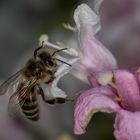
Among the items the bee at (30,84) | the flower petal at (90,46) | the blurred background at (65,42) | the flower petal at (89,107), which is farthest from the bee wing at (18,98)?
the blurred background at (65,42)

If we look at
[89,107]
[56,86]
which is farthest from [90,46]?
[89,107]

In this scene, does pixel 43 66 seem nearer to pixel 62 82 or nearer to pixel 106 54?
pixel 106 54

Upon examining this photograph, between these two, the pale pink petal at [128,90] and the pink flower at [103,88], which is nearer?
the pink flower at [103,88]

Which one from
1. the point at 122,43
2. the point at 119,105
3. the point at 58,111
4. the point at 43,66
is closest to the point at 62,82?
the point at 58,111

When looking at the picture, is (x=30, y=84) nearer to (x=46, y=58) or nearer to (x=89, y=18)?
(x=46, y=58)

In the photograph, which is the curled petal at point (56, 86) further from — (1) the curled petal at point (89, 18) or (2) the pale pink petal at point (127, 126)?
(2) the pale pink petal at point (127, 126)

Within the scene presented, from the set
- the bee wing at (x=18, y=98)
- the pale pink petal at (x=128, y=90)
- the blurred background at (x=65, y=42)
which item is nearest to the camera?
the pale pink petal at (x=128, y=90)

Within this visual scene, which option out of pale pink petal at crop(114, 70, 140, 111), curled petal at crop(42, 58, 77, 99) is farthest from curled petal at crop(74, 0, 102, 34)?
pale pink petal at crop(114, 70, 140, 111)
